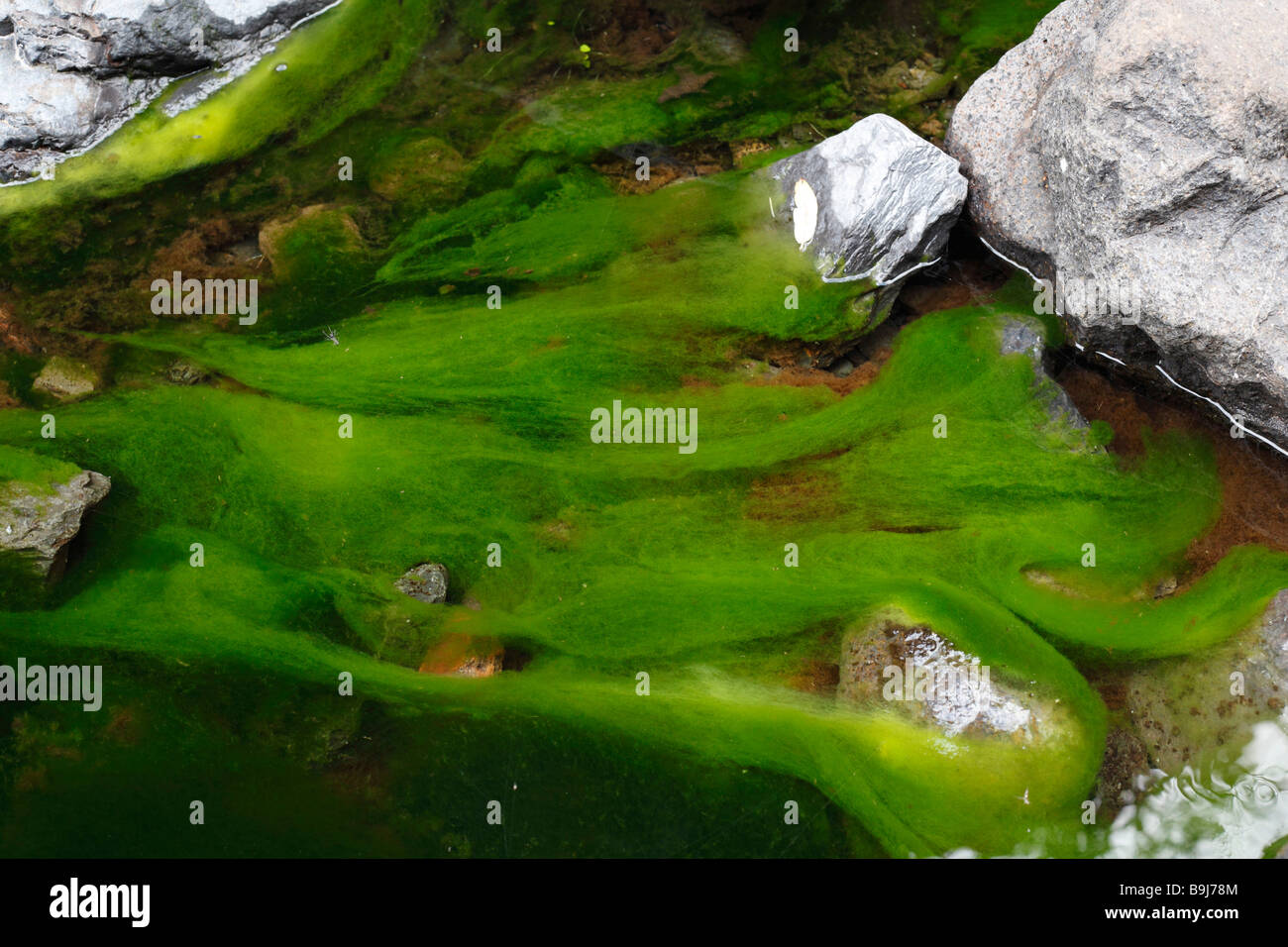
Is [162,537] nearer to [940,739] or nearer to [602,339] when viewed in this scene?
[602,339]

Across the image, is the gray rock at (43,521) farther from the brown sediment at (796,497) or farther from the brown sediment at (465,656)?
the brown sediment at (796,497)

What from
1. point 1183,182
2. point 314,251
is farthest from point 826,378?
point 314,251

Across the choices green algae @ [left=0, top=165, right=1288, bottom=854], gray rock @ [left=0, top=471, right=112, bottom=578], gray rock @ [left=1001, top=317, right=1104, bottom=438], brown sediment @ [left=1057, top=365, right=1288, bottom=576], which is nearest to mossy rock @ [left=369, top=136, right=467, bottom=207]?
green algae @ [left=0, top=165, right=1288, bottom=854]

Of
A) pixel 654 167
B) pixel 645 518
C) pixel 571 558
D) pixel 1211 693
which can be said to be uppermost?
pixel 654 167

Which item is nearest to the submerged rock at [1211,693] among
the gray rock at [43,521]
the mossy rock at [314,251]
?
the mossy rock at [314,251]

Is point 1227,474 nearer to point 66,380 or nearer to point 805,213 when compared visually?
point 805,213
